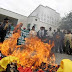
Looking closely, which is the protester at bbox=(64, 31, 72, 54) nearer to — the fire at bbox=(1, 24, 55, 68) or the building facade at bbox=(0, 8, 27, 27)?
the fire at bbox=(1, 24, 55, 68)

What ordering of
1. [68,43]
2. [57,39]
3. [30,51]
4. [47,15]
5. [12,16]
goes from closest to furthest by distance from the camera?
[30,51] → [68,43] → [57,39] → [12,16] → [47,15]

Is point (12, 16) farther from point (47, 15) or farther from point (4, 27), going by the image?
point (47, 15)

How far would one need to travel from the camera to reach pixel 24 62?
4262 millimetres

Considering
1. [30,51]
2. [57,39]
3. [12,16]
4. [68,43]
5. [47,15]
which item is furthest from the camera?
[47,15]

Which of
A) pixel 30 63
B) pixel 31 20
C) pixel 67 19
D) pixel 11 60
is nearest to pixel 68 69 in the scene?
pixel 11 60

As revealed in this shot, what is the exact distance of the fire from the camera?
441 cm

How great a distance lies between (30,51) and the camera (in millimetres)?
5594

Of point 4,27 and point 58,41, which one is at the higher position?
point 4,27

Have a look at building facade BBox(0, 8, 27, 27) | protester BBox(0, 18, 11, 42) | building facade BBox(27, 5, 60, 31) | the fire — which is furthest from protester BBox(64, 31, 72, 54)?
building facade BBox(27, 5, 60, 31)

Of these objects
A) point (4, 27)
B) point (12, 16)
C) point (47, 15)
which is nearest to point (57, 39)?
point (4, 27)

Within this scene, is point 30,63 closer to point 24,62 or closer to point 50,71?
point 24,62

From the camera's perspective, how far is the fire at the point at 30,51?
4.41 meters

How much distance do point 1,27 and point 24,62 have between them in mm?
2999

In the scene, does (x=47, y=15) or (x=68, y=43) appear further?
(x=47, y=15)
